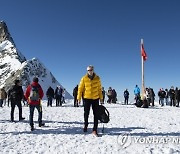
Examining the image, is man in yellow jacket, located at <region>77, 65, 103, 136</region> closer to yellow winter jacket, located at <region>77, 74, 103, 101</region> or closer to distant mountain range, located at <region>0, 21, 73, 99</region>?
yellow winter jacket, located at <region>77, 74, 103, 101</region>

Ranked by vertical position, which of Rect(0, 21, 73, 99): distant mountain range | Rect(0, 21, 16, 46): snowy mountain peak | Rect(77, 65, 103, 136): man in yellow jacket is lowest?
Rect(77, 65, 103, 136): man in yellow jacket

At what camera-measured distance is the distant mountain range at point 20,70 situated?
9494cm

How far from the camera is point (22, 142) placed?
806 centimetres

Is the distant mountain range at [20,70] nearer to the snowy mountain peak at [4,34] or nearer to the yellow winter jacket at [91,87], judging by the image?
the snowy mountain peak at [4,34]

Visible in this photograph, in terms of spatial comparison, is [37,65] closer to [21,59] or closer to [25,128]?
[21,59]

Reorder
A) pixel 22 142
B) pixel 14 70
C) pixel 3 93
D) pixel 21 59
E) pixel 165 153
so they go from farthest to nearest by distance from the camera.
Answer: pixel 21 59 < pixel 14 70 < pixel 3 93 < pixel 22 142 < pixel 165 153

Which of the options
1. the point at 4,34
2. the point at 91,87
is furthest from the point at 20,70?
the point at 91,87


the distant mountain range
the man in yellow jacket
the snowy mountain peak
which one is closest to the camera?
the man in yellow jacket

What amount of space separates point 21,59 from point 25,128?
11070cm

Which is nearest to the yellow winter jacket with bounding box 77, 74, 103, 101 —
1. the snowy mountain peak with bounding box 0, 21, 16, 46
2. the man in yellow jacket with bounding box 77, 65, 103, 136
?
the man in yellow jacket with bounding box 77, 65, 103, 136

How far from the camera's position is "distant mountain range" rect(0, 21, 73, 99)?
311 feet

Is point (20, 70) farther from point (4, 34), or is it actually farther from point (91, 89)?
point (91, 89)

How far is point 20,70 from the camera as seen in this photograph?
3917 inches

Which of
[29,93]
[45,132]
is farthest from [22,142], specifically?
[29,93]
